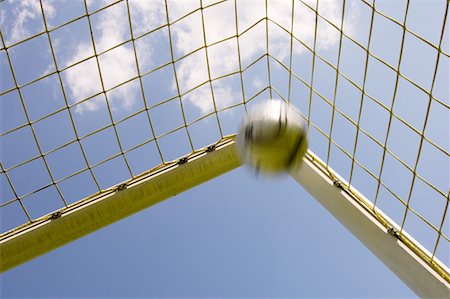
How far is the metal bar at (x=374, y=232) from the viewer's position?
3.11m

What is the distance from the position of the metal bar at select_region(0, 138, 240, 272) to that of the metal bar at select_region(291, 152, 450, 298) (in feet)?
1.84

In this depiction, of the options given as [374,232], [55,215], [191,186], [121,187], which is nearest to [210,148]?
[191,186]

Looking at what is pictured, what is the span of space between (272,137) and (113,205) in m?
1.37

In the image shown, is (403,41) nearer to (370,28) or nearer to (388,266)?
(370,28)

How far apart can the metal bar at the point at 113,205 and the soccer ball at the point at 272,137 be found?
91 centimetres

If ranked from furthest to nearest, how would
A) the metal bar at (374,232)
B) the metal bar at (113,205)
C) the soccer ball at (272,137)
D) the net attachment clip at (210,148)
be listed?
the net attachment clip at (210,148)
the metal bar at (113,205)
the metal bar at (374,232)
the soccer ball at (272,137)

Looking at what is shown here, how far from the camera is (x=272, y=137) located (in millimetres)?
2871

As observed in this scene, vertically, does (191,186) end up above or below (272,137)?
above

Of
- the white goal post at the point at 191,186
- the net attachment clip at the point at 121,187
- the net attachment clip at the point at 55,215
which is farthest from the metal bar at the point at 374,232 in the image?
the net attachment clip at the point at 55,215

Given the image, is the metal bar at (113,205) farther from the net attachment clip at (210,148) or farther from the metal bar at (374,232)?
the metal bar at (374,232)

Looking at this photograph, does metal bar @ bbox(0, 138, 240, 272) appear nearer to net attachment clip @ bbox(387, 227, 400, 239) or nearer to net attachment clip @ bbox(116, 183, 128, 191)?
net attachment clip @ bbox(116, 183, 128, 191)

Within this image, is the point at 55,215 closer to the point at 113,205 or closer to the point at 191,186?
the point at 113,205

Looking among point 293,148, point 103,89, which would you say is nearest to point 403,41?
point 293,148

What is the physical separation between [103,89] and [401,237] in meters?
2.04
